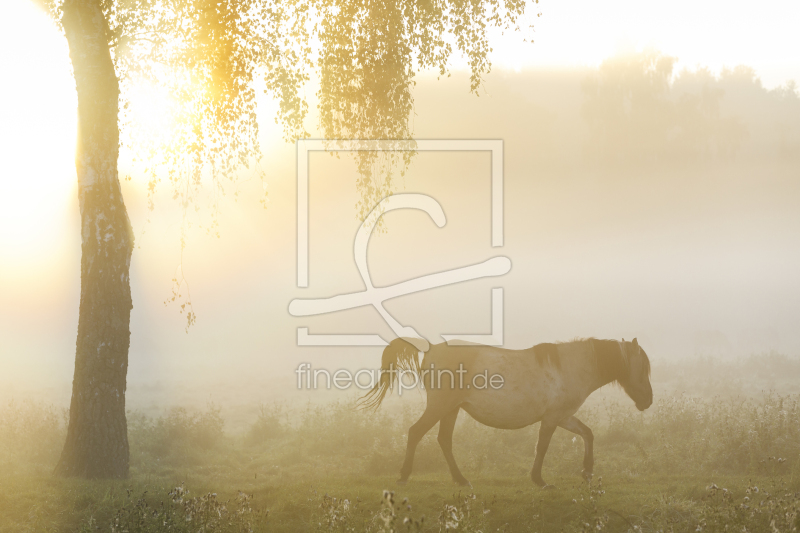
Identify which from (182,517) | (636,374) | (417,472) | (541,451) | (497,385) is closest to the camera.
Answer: (182,517)

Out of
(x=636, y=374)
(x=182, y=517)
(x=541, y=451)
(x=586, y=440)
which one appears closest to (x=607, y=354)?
(x=636, y=374)

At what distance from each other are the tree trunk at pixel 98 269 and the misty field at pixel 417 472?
32.6 inches

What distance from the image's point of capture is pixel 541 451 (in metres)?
9.31

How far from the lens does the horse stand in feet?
31.1

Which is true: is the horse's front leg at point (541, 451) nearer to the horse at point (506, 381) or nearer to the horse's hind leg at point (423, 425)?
the horse at point (506, 381)

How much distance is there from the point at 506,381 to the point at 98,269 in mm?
6891

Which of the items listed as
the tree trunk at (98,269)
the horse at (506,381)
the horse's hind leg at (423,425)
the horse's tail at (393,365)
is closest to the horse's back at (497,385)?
the horse at (506,381)

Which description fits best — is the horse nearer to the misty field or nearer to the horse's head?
the horse's head

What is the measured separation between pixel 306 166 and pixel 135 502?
6962 millimetres

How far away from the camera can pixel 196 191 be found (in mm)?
11547

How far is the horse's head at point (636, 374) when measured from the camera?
984 centimetres

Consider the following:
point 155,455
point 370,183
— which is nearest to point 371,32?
point 370,183

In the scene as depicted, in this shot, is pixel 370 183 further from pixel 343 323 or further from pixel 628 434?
pixel 343 323

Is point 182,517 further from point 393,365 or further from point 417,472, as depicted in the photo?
point 417,472
